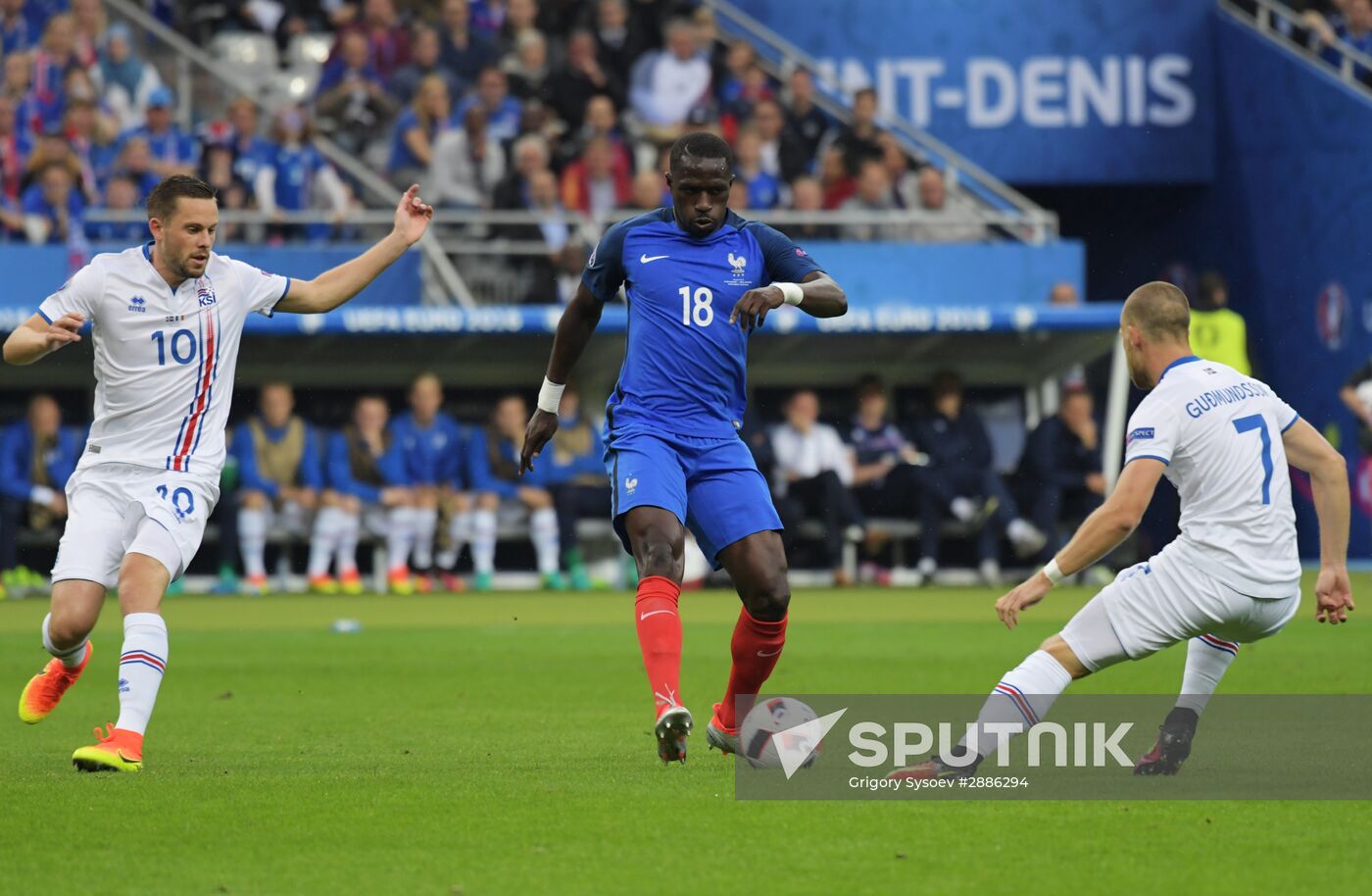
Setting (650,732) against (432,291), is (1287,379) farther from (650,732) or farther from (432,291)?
(650,732)

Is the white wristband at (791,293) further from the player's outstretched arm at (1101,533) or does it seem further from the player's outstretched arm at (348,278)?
the player's outstretched arm at (348,278)

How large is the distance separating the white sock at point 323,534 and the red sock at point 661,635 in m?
11.8

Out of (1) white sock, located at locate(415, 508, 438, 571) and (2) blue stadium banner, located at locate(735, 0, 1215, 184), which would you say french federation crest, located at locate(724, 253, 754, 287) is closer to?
(1) white sock, located at locate(415, 508, 438, 571)

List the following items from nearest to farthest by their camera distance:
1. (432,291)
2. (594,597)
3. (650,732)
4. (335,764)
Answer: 1. (335,764)
2. (650,732)
3. (594,597)
4. (432,291)

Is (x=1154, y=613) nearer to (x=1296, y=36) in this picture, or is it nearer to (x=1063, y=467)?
(x=1063, y=467)

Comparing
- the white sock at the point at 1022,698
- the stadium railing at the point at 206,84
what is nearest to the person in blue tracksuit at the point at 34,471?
the stadium railing at the point at 206,84

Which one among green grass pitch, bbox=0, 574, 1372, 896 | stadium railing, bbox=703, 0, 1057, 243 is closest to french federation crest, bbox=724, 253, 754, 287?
green grass pitch, bbox=0, 574, 1372, 896

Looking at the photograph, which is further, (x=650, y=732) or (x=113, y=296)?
(x=650, y=732)

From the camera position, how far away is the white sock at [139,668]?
285 inches

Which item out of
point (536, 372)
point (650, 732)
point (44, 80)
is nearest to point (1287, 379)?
point (536, 372)

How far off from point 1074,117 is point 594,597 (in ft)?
37.3

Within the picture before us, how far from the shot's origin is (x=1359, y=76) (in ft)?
81.3

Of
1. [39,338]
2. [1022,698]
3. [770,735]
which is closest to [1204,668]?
[1022,698]

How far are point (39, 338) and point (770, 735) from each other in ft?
10.2
